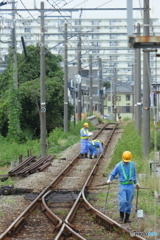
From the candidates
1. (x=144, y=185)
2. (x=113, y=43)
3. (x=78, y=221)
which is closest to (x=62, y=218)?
(x=78, y=221)

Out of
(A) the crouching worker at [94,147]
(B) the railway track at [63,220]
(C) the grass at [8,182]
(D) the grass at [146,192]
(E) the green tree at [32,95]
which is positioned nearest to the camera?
(B) the railway track at [63,220]

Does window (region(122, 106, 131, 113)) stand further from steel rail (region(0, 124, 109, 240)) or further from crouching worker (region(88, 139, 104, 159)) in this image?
steel rail (region(0, 124, 109, 240))

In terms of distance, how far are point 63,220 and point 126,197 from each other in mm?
1428

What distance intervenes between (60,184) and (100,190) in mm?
1828

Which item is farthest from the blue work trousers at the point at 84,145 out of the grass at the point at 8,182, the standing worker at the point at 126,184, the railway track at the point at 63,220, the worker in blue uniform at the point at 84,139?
the standing worker at the point at 126,184

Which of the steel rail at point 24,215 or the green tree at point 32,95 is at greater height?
the green tree at point 32,95

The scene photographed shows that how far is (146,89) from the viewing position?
19.9m

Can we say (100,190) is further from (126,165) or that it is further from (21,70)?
(21,70)

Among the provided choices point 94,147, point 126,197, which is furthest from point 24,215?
point 94,147

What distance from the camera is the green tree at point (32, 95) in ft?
113

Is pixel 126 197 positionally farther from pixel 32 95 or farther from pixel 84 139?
pixel 32 95

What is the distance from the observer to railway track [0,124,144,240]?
9.62 meters

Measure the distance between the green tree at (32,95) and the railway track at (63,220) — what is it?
62.2ft

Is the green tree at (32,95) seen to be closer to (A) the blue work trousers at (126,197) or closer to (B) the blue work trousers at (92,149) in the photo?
(B) the blue work trousers at (92,149)
